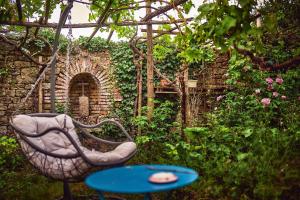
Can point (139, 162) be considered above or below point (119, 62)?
below

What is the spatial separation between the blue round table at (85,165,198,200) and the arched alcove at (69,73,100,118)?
716 cm

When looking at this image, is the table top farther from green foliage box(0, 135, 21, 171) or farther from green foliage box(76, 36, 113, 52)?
green foliage box(76, 36, 113, 52)

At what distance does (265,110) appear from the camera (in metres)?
4.83

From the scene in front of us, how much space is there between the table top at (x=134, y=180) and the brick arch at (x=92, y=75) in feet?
22.7

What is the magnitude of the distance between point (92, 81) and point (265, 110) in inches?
227

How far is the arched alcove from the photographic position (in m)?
9.20

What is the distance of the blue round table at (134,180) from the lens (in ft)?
5.57

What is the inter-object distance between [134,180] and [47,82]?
7.20m

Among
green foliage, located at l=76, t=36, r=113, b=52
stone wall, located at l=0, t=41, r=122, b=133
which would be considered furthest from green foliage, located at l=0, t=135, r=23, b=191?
green foliage, located at l=76, t=36, r=113, b=52

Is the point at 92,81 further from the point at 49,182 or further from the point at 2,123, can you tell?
the point at 49,182

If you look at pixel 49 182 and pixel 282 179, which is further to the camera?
pixel 49 182

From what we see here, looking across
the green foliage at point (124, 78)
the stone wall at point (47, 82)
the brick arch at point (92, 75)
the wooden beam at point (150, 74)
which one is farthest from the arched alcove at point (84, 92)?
the wooden beam at point (150, 74)

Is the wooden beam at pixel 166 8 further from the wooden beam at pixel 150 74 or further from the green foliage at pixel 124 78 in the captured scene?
the green foliage at pixel 124 78

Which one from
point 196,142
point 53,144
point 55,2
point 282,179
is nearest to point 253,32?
point 282,179
